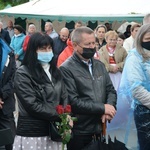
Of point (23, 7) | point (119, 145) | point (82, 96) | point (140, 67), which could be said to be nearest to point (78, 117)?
point (82, 96)

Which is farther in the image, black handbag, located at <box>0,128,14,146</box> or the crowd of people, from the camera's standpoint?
the crowd of people

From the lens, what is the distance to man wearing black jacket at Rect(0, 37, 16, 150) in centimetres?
569

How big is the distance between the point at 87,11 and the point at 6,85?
1030 cm

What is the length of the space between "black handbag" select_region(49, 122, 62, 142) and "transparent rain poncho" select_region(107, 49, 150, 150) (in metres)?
1.02

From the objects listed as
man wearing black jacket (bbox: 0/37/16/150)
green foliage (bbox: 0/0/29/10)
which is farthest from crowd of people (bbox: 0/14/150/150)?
green foliage (bbox: 0/0/29/10)

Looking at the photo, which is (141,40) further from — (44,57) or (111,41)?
(111,41)

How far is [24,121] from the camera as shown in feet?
13.9

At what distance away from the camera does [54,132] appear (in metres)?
4.18

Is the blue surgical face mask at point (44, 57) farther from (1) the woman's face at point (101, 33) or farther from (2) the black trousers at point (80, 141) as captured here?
(1) the woman's face at point (101, 33)

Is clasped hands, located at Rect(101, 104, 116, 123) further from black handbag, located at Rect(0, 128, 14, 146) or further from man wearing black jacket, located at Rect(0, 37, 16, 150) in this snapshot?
man wearing black jacket, located at Rect(0, 37, 16, 150)

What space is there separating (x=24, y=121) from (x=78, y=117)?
2.07 ft

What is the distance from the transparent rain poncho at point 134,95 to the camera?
189 inches

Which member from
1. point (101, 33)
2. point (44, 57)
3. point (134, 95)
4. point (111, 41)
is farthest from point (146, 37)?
point (101, 33)

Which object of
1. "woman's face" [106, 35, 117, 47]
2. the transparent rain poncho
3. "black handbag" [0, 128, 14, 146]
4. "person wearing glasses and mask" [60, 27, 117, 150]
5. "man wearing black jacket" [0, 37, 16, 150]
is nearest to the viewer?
"black handbag" [0, 128, 14, 146]
